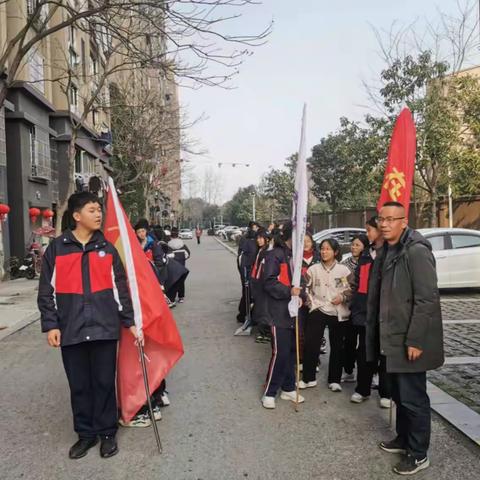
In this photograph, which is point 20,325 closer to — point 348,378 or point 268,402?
point 268,402

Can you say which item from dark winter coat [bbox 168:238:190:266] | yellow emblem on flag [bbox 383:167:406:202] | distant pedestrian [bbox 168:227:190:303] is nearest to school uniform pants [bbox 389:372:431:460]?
yellow emblem on flag [bbox 383:167:406:202]

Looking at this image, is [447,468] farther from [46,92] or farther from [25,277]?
[46,92]

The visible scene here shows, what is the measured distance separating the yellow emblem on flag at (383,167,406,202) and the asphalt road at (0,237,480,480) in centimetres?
195

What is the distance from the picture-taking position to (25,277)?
1706 centimetres

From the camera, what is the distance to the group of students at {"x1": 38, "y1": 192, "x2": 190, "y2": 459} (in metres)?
3.78

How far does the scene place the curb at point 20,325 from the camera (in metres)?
8.46

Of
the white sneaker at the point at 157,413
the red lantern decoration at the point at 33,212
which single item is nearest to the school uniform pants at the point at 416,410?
the white sneaker at the point at 157,413

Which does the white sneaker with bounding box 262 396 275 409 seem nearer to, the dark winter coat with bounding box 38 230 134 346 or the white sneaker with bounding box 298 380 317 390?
the white sneaker with bounding box 298 380 317 390

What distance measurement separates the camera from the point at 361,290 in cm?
494

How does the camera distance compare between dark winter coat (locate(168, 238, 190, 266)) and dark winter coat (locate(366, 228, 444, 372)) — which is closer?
dark winter coat (locate(366, 228, 444, 372))

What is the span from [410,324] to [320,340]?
1.86 meters

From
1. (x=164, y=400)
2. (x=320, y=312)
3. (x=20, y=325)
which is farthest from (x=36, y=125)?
(x=320, y=312)

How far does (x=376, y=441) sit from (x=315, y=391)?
1.26 m

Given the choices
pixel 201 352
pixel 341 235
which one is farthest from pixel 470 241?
pixel 201 352
